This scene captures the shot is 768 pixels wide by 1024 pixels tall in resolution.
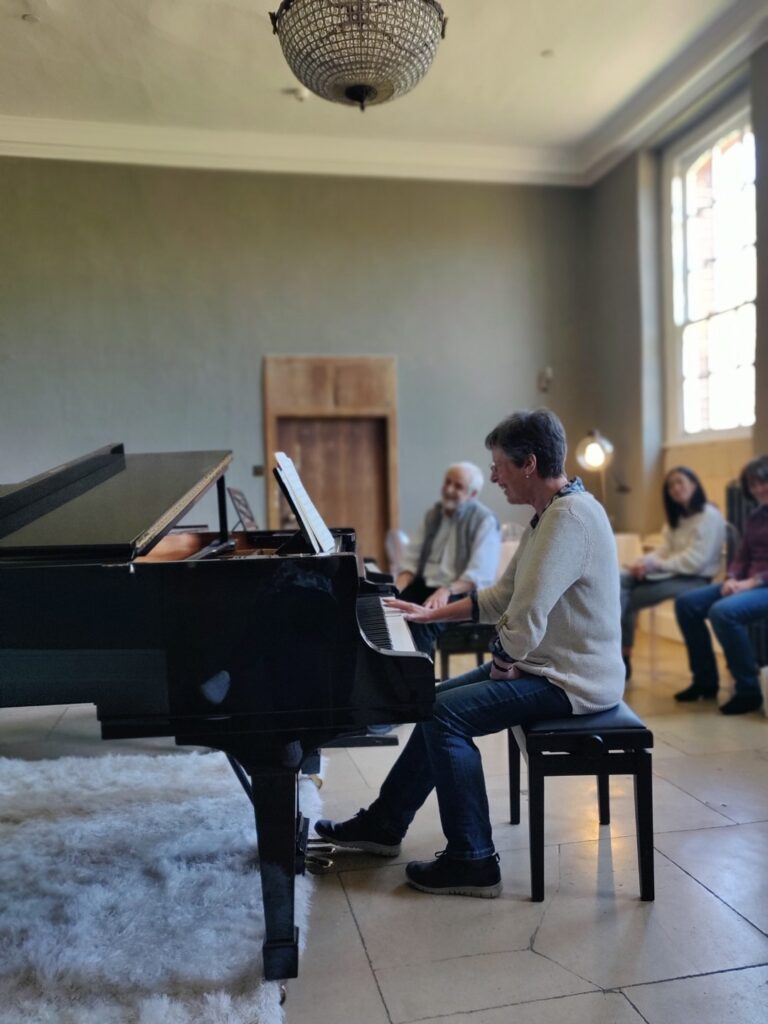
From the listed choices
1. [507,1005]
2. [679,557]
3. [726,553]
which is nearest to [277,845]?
[507,1005]

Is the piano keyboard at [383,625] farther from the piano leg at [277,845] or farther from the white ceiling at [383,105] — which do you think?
the white ceiling at [383,105]

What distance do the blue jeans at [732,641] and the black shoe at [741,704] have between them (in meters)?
0.03

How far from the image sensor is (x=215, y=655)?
1600mm

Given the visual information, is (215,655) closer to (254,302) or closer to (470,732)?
(470,732)

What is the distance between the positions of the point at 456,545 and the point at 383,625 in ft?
5.98

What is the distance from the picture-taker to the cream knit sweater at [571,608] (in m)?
1.91

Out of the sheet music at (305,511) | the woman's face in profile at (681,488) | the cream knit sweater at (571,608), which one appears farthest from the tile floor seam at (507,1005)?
the woman's face in profile at (681,488)

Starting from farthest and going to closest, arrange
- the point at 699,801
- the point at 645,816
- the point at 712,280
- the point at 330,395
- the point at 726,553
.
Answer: the point at 330,395
the point at 712,280
the point at 726,553
the point at 699,801
the point at 645,816

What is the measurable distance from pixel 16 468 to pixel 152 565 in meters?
4.80

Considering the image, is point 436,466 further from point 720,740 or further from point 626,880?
point 626,880

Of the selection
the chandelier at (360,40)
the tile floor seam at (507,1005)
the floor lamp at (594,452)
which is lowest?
the tile floor seam at (507,1005)

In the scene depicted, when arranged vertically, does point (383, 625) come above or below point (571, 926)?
above

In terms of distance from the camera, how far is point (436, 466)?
640 cm

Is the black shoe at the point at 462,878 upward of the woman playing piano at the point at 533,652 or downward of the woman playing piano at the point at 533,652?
downward
